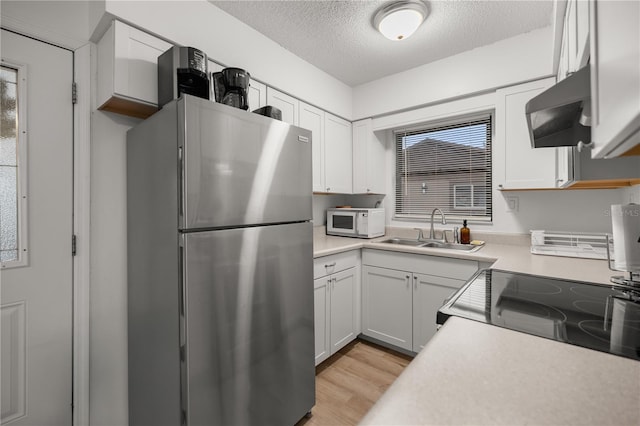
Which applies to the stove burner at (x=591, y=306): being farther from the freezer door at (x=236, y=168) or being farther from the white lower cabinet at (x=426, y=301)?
the freezer door at (x=236, y=168)

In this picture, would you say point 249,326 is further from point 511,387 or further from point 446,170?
point 446,170

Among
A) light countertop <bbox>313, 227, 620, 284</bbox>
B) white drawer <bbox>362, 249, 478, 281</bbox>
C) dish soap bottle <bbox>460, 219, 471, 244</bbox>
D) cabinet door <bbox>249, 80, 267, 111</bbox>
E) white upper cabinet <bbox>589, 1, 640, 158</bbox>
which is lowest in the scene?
white drawer <bbox>362, 249, 478, 281</bbox>

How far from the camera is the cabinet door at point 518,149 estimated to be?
81.7 inches

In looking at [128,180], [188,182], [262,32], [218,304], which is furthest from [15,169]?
[262,32]

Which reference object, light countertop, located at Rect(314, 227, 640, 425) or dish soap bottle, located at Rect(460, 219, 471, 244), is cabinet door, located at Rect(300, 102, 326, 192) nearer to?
dish soap bottle, located at Rect(460, 219, 471, 244)

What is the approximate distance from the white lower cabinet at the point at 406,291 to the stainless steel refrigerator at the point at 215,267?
3.32 feet

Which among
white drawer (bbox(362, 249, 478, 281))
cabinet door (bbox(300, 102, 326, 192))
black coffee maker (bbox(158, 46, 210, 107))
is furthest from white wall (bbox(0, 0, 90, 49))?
white drawer (bbox(362, 249, 478, 281))

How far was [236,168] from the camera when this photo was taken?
128cm

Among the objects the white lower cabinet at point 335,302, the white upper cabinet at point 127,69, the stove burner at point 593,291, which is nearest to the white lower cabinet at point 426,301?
the white lower cabinet at point 335,302

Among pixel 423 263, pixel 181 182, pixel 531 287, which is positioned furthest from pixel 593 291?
pixel 181 182

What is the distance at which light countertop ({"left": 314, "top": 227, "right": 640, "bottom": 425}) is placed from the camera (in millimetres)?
464

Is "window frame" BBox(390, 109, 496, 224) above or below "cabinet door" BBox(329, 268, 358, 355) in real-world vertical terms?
above

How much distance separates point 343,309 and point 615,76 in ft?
7.32

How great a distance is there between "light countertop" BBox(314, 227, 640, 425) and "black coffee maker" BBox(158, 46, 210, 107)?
149cm
